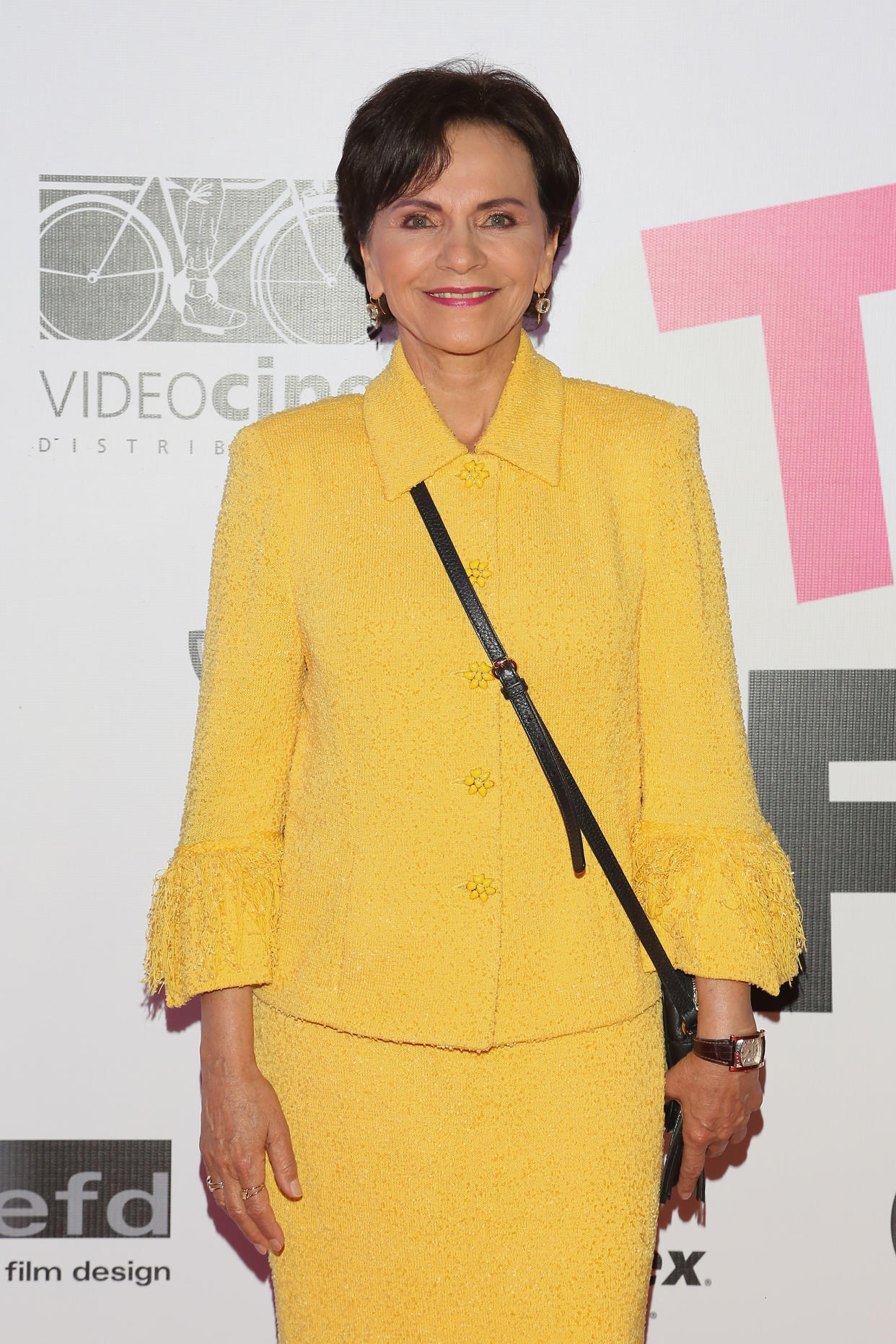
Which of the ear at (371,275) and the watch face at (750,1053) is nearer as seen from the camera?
the watch face at (750,1053)

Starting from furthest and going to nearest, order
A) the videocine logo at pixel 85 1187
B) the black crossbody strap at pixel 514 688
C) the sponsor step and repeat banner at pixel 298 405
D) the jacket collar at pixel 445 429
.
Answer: the videocine logo at pixel 85 1187 < the sponsor step and repeat banner at pixel 298 405 < the jacket collar at pixel 445 429 < the black crossbody strap at pixel 514 688

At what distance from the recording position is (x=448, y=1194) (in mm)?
1596

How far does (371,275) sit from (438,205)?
0.50 feet

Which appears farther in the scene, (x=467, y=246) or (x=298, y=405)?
(x=298, y=405)

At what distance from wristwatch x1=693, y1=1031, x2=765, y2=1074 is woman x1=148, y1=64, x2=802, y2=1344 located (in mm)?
17

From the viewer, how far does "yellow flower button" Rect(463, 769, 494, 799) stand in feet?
5.06

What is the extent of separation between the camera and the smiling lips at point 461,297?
162cm

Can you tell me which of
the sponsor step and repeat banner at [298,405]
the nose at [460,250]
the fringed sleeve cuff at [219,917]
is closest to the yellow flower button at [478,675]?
the fringed sleeve cuff at [219,917]

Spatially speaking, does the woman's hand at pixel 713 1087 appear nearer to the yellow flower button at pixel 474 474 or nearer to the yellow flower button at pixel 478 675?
the yellow flower button at pixel 478 675

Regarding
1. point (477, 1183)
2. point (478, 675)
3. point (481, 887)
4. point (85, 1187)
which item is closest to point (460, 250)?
point (478, 675)

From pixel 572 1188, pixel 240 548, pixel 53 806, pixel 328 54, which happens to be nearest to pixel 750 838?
pixel 572 1188

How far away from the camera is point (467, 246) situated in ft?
→ 5.27

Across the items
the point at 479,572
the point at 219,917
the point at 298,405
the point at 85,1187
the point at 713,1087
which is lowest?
the point at 85,1187

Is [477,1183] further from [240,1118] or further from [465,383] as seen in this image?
[465,383]
